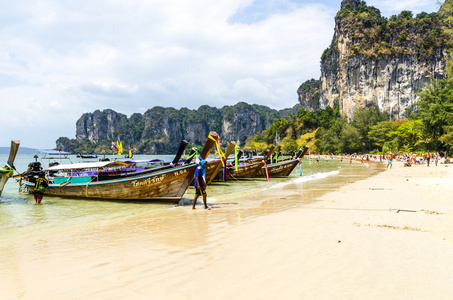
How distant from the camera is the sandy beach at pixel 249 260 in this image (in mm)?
3887

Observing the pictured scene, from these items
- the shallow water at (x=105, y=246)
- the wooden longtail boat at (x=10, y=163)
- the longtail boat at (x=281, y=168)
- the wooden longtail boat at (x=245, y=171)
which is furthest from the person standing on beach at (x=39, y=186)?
the longtail boat at (x=281, y=168)

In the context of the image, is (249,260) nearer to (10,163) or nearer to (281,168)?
(10,163)

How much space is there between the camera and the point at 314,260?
4844 mm

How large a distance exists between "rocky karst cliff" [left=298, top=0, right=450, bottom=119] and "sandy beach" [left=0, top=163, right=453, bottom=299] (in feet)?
298

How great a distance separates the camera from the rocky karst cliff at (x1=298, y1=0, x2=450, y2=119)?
8556 centimetres

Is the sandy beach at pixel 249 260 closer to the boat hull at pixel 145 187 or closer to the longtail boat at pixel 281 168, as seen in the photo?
the boat hull at pixel 145 187

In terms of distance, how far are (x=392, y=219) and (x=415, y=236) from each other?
190 cm

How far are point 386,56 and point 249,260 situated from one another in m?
106

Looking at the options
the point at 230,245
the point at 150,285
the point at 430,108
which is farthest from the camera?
the point at 430,108

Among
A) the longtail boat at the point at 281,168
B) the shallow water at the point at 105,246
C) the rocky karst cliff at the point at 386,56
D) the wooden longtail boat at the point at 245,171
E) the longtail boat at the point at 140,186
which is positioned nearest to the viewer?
the shallow water at the point at 105,246

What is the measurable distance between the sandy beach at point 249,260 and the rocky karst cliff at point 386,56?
A: 90.9m

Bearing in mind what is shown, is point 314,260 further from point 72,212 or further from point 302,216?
point 72,212

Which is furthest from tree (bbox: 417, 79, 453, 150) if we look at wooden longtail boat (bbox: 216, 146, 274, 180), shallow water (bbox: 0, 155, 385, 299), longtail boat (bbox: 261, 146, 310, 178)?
shallow water (bbox: 0, 155, 385, 299)

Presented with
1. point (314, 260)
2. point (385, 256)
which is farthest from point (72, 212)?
point (385, 256)
